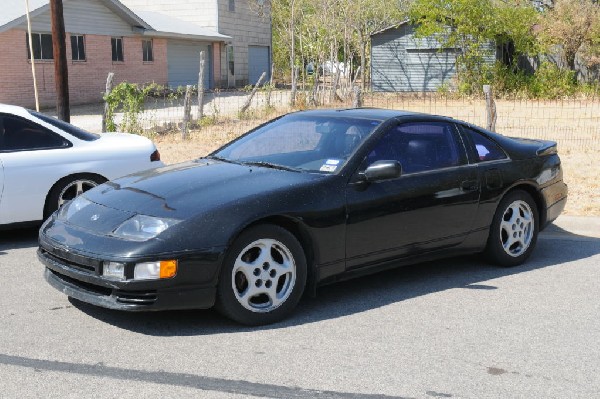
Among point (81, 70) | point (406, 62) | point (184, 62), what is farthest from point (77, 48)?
point (406, 62)

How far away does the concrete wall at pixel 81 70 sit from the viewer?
25.2 metres

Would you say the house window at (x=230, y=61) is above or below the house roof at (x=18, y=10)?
below

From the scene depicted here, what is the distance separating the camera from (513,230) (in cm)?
664

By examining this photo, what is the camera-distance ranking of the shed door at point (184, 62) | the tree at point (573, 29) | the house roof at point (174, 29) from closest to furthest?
the tree at point (573, 29)
the house roof at point (174, 29)
the shed door at point (184, 62)

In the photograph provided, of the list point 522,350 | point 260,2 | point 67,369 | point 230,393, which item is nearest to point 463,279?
point 522,350

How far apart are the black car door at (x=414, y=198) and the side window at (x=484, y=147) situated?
0.17m

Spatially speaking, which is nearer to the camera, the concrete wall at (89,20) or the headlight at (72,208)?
the headlight at (72,208)

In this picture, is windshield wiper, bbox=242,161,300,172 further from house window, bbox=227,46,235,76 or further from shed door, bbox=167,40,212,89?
house window, bbox=227,46,235,76

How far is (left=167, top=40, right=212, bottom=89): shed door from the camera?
34375mm

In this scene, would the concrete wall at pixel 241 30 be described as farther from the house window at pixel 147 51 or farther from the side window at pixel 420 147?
the side window at pixel 420 147

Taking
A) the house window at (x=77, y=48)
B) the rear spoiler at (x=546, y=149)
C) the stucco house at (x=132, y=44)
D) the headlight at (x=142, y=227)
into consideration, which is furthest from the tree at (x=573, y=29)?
the headlight at (x=142, y=227)

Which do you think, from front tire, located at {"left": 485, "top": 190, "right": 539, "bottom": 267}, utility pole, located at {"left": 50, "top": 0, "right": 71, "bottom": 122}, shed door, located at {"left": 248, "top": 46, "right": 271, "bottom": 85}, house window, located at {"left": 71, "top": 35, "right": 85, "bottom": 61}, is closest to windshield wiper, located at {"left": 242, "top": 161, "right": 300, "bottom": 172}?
front tire, located at {"left": 485, "top": 190, "right": 539, "bottom": 267}

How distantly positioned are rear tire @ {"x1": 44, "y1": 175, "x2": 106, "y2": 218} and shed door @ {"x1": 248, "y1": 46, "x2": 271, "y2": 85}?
33.7 meters

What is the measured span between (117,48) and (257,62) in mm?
12813
